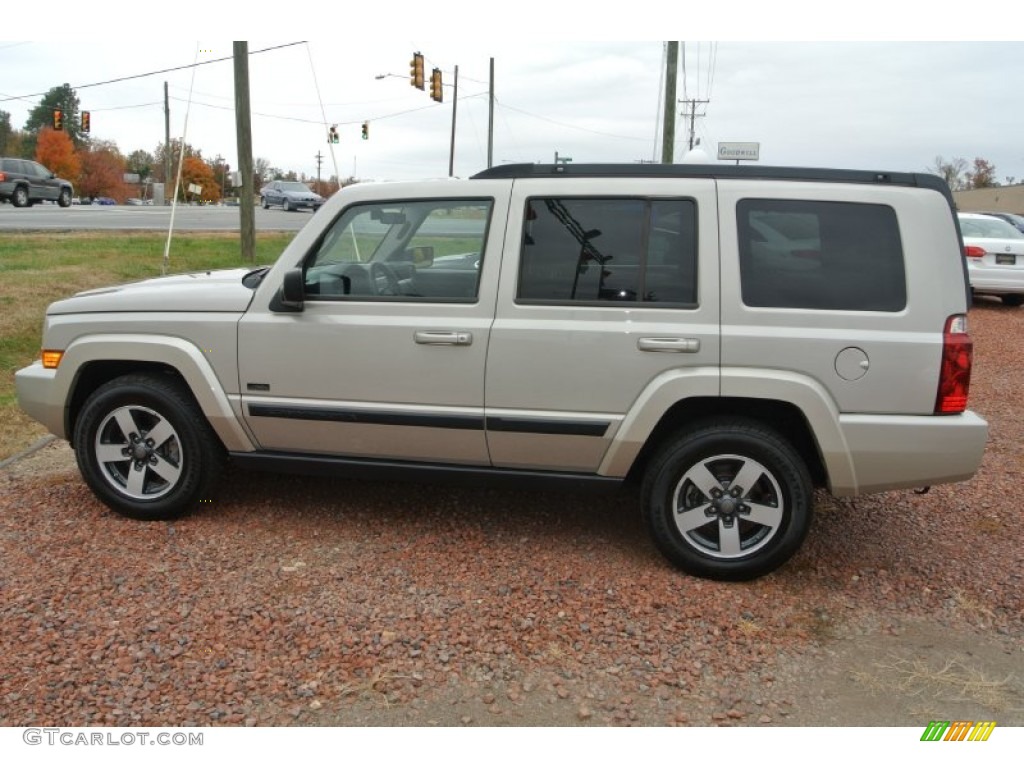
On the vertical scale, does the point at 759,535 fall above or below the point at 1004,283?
below

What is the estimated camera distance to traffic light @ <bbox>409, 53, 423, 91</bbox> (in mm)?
22750

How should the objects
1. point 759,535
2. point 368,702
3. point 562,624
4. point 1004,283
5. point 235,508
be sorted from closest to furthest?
point 368,702 → point 562,624 → point 759,535 → point 235,508 → point 1004,283

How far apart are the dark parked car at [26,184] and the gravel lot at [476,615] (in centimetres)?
2600

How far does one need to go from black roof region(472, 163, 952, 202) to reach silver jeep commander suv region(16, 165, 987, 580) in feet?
0.03

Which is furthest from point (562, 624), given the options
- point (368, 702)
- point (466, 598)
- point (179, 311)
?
point (179, 311)

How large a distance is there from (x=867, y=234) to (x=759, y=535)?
141cm

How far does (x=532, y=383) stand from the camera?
391 centimetres

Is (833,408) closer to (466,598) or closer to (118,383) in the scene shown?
(466,598)

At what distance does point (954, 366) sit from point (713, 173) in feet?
4.35

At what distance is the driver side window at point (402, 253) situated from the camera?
4078 mm

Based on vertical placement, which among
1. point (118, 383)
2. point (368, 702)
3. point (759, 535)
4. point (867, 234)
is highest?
point (867, 234)

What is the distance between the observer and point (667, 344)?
376cm

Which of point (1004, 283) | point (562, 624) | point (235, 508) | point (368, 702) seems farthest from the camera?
point (1004, 283)
